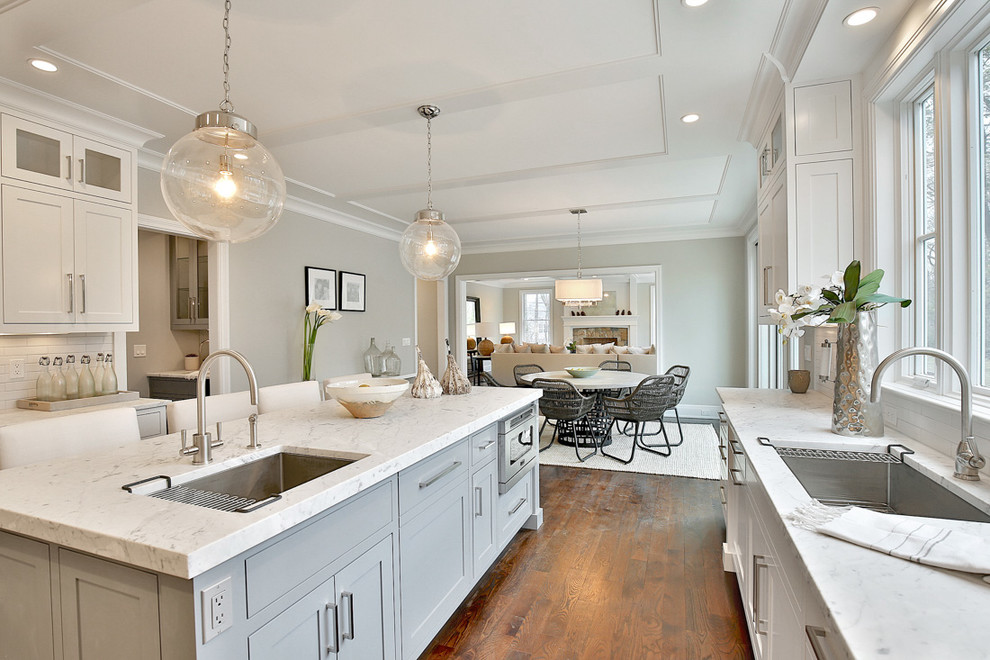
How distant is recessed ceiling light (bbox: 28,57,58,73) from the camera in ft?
7.82

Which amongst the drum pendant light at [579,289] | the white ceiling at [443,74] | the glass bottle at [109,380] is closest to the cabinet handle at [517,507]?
the white ceiling at [443,74]

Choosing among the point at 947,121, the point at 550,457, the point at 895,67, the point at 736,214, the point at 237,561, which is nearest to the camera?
the point at 237,561

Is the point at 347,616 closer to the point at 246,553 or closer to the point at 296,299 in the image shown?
the point at 246,553

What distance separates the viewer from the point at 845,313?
1.78m

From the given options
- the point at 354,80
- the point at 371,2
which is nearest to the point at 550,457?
the point at 354,80

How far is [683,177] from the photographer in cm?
452

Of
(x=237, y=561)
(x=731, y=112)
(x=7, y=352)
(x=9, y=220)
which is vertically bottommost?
(x=237, y=561)

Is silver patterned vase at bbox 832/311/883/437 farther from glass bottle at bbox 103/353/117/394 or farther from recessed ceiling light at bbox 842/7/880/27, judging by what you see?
glass bottle at bbox 103/353/117/394

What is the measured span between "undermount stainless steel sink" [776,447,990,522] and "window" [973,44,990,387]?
0.41 metres

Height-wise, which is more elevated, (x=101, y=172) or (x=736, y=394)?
(x=101, y=172)

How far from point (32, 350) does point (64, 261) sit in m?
0.63

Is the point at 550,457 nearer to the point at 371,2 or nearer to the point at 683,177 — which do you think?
the point at 683,177

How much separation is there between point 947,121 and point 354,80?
2582mm

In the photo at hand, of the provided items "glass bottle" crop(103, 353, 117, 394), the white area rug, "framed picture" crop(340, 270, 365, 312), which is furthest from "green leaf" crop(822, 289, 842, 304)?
"framed picture" crop(340, 270, 365, 312)
